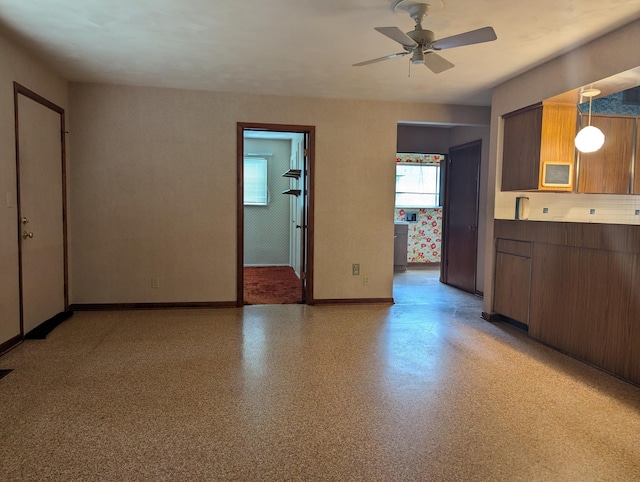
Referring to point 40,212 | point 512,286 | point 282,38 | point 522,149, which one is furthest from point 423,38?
point 40,212

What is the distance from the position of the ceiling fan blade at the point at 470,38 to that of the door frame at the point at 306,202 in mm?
2462

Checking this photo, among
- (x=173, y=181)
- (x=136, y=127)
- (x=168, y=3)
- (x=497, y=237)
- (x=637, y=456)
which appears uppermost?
(x=168, y=3)

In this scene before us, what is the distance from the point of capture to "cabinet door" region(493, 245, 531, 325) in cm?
396

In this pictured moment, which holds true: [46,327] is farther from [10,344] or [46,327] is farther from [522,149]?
[522,149]

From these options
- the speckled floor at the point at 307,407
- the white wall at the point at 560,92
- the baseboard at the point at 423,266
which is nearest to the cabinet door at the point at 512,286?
the white wall at the point at 560,92

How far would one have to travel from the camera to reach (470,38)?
2.49m

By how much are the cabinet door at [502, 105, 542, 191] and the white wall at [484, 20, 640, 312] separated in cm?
7

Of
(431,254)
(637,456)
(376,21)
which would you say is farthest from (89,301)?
(431,254)

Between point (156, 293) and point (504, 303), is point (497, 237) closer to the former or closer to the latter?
point (504, 303)

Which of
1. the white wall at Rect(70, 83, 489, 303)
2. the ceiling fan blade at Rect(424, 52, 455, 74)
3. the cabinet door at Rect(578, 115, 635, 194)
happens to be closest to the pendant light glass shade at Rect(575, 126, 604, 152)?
the cabinet door at Rect(578, 115, 635, 194)

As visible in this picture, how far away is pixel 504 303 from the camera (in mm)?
4277

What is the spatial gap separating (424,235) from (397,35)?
621 cm

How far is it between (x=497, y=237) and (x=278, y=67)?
8.98 ft

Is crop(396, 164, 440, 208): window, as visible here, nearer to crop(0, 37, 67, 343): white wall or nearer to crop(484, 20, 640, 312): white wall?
crop(484, 20, 640, 312): white wall
